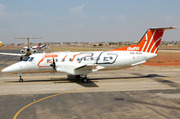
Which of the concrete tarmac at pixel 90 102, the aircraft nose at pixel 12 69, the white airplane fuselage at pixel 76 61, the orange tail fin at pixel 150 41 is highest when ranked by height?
the orange tail fin at pixel 150 41

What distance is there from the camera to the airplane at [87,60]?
20.1m

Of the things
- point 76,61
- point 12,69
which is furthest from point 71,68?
point 12,69

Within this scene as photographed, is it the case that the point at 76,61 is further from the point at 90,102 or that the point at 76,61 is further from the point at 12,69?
the point at 90,102

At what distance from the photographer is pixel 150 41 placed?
77.7 feet

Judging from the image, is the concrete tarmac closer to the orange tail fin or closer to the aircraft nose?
the aircraft nose

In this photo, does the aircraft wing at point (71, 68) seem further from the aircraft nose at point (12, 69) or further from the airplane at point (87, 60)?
the aircraft nose at point (12, 69)

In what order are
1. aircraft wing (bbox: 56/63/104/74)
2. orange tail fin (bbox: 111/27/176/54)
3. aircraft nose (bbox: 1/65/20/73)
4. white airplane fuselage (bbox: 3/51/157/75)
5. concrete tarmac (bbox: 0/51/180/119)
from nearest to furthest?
1. concrete tarmac (bbox: 0/51/180/119)
2. aircraft wing (bbox: 56/63/104/74)
3. aircraft nose (bbox: 1/65/20/73)
4. white airplane fuselage (bbox: 3/51/157/75)
5. orange tail fin (bbox: 111/27/176/54)

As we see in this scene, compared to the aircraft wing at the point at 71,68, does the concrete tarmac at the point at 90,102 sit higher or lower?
lower

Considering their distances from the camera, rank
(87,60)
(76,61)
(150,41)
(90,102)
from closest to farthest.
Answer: (90,102) < (76,61) < (87,60) < (150,41)

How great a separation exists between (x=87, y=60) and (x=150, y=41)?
8.83m

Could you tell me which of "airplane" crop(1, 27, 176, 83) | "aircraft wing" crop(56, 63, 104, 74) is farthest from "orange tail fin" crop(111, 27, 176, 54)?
"aircraft wing" crop(56, 63, 104, 74)

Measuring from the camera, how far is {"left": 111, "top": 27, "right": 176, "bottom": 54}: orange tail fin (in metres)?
23.4

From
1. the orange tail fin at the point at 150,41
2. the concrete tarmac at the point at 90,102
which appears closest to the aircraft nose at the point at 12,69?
the concrete tarmac at the point at 90,102

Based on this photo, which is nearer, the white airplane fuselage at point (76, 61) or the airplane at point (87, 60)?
the airplane at point (87, 60)
